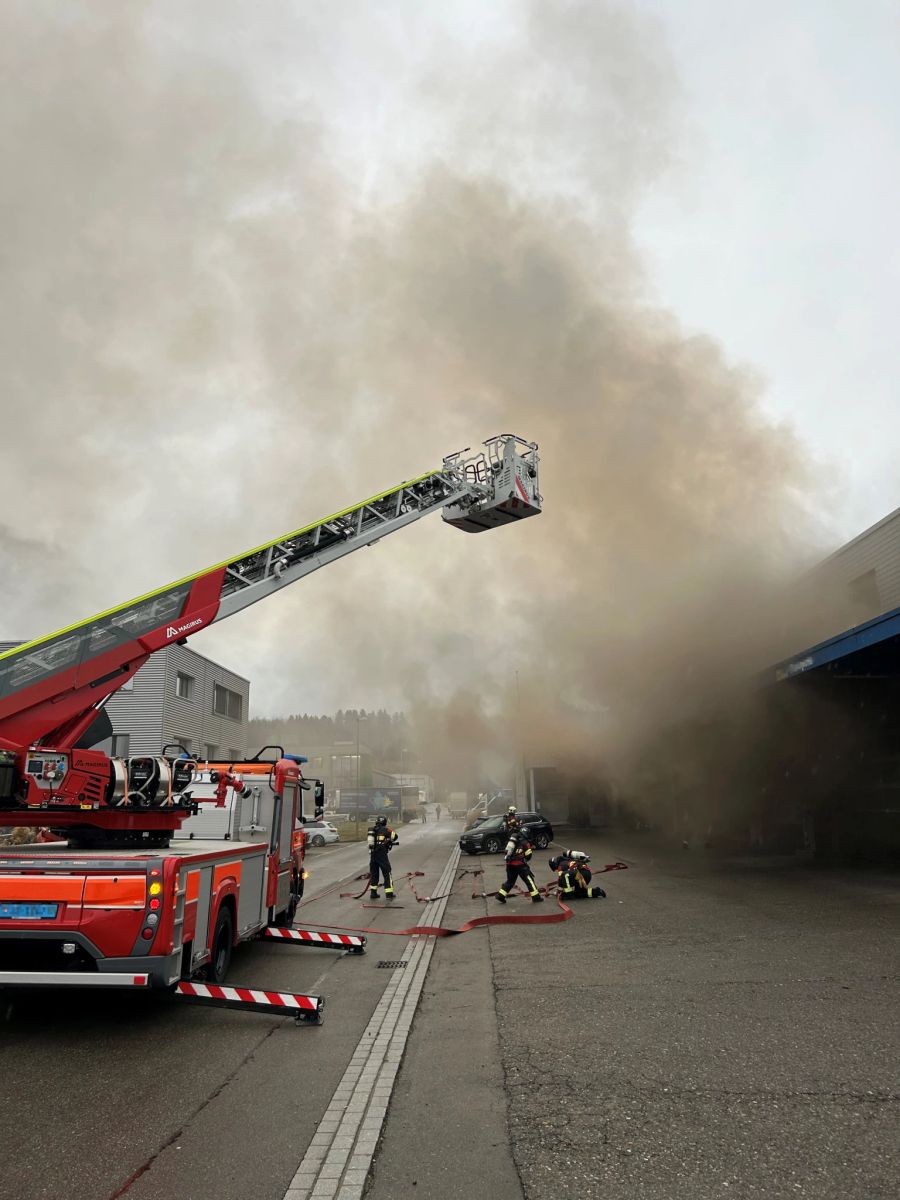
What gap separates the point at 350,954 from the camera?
8.40 m

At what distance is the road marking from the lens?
3.26 m

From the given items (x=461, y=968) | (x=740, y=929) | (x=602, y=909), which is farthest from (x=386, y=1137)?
(x=602, y=909)

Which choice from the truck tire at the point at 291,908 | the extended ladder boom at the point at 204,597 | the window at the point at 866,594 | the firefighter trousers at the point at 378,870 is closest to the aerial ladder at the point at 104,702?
the extended ladder boom at the point at 204,597

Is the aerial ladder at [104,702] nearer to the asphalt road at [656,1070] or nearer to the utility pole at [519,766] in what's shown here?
the asphalt road at [656,1070]

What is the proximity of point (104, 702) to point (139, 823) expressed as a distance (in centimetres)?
181

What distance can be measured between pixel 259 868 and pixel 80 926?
2711 mm

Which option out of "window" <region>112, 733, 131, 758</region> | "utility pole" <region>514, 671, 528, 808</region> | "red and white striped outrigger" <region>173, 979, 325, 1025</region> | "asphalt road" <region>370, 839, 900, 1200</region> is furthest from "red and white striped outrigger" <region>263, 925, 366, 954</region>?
"utility pole" <region>514, 671, 528, 808</region>

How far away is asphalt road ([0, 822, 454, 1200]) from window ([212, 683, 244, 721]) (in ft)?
90.4

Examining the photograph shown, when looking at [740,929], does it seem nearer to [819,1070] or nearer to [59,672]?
[819,1070]

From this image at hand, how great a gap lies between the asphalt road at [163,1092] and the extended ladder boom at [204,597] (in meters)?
2.38

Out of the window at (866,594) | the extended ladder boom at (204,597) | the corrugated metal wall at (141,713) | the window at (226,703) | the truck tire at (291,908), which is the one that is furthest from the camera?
the window at (226,703)

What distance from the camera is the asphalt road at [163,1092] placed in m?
3.34

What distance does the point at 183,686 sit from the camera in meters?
30.0

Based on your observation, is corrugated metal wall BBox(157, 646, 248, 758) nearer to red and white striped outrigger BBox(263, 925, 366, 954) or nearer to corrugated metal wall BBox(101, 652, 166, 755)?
corrugated metal wall BBox(101, 652, 166, 755)
